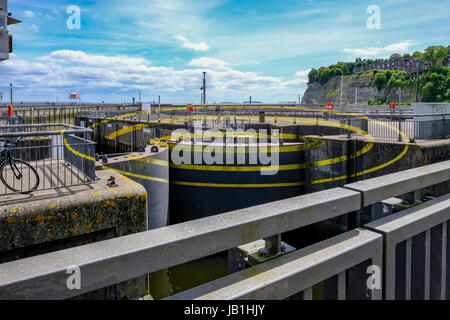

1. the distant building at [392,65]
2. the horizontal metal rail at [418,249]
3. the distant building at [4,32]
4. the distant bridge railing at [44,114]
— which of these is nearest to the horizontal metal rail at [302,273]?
the horizontal metal rail at [418,249]

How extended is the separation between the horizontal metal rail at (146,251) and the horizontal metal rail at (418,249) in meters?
0.54

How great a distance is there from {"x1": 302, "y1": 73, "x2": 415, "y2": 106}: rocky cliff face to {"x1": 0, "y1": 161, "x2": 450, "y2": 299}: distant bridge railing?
11719 centimetres

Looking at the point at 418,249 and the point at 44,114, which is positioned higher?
the point at 44,114

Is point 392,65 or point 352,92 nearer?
point 352,92

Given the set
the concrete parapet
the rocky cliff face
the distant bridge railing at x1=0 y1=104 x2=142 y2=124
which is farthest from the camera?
the rocky cliff face

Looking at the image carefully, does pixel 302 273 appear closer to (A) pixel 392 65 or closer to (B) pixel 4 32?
(B) pixel 4 32

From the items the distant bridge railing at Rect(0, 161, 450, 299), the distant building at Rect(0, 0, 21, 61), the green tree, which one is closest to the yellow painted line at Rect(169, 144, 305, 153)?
the distant building at Rect(0, 0, 21, 61)

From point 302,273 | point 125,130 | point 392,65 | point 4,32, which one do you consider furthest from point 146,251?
point 392,65

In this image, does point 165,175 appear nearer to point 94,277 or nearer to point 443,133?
point 443,133

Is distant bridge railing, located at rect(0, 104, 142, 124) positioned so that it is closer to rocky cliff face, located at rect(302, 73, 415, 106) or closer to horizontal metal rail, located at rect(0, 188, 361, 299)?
horizontal metal rail, located at rect(0, 188, 361, 299)

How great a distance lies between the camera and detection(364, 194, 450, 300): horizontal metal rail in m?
2.39

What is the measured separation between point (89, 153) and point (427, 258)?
5.40 m

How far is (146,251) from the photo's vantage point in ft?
5.32

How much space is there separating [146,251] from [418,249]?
7.24ft
